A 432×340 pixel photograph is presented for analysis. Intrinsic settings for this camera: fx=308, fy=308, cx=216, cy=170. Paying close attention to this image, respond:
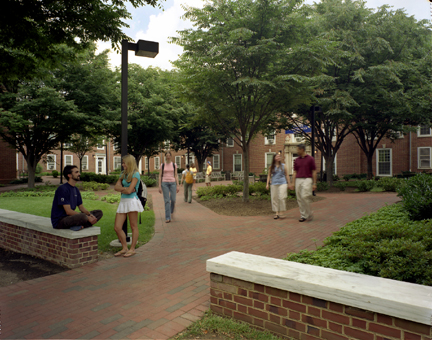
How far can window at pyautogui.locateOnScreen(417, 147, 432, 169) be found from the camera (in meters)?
28.1

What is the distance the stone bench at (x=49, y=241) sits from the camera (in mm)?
4848

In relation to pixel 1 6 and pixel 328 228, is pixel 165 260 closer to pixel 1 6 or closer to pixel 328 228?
pixel 328 228

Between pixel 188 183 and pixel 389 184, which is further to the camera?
pixel 389 184

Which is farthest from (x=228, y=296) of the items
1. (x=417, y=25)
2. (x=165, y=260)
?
(x=417, y=25)

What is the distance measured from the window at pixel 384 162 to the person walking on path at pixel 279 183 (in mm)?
25519

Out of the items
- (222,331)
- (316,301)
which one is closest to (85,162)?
(222,331)

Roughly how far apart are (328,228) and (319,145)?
14118mm

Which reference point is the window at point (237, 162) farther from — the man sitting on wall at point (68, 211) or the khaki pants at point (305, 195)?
the man sitting on wall at point (68, 211)

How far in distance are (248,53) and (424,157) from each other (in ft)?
85.4

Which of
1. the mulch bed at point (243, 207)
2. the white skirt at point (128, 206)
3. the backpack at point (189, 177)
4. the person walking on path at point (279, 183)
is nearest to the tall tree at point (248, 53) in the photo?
the person walking on path at point (279, 183)

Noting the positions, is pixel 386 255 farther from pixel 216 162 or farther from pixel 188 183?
pixel 216 162

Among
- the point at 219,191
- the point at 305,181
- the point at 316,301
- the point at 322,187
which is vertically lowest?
the point at 322,187

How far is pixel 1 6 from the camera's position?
5062mm

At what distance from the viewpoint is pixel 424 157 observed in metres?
28.3
